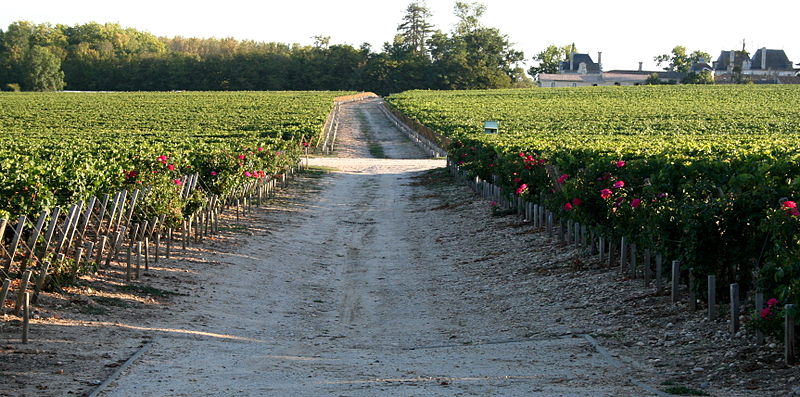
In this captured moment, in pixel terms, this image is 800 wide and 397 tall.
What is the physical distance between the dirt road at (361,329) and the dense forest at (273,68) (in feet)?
379

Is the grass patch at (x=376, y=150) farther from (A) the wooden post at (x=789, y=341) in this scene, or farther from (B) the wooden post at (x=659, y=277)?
(A) the wooden post at (x=789, y=341)

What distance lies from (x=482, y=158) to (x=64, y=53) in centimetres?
13599

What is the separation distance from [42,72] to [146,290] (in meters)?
128

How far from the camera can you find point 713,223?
1022 cm

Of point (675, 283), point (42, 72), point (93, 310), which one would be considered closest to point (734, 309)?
point (675, 283)

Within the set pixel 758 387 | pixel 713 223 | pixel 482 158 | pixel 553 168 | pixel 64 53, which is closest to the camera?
pixel 758 387

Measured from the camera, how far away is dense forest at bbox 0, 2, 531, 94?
13488 cm

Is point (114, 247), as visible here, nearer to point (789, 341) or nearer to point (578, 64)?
point (789, 341)

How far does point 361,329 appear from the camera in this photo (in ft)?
39.2

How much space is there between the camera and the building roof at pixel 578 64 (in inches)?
7003

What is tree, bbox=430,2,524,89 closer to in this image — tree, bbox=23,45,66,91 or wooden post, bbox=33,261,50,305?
tree, bbox=23,45,66,91

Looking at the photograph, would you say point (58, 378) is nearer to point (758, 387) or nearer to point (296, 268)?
point (758, 387)

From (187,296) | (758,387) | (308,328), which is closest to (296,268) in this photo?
(187,296)

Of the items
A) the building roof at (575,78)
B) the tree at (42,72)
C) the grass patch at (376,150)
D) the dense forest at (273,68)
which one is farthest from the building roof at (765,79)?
the tree at (42,72)
